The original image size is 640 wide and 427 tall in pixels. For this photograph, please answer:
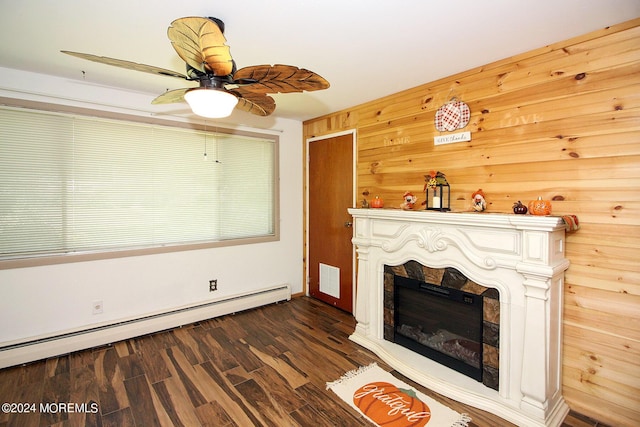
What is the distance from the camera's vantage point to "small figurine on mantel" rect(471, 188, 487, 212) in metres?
2.33

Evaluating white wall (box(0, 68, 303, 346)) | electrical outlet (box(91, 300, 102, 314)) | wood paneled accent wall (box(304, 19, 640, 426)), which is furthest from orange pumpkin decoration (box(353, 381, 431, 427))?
electrical outlet (box(91, 300, 102, 314))

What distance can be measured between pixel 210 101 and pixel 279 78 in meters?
0.38

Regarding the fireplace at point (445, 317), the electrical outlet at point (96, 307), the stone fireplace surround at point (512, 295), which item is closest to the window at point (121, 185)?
the electrical outlet at point (96, 307)

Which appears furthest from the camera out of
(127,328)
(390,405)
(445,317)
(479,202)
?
(127,328)

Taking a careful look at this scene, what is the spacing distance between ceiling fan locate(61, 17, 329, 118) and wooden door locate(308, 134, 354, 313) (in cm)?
194

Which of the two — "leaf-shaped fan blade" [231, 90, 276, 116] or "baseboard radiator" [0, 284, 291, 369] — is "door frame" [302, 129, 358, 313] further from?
"leaf-shaped fan blade" [231, 90, 276, 116]

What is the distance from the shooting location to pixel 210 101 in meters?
1.60

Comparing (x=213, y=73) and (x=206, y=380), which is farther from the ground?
(x=213, y=73)

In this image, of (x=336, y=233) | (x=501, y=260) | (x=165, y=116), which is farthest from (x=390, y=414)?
(x=165, y=116)

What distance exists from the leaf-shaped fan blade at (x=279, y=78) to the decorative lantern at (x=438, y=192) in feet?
4.39

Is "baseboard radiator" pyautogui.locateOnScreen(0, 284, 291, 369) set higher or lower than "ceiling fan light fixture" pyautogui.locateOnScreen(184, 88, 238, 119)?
lower

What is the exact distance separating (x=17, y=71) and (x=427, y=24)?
3.22m

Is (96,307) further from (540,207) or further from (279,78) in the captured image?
(540,207)

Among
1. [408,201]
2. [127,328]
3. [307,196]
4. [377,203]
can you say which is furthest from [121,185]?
[408,201]
